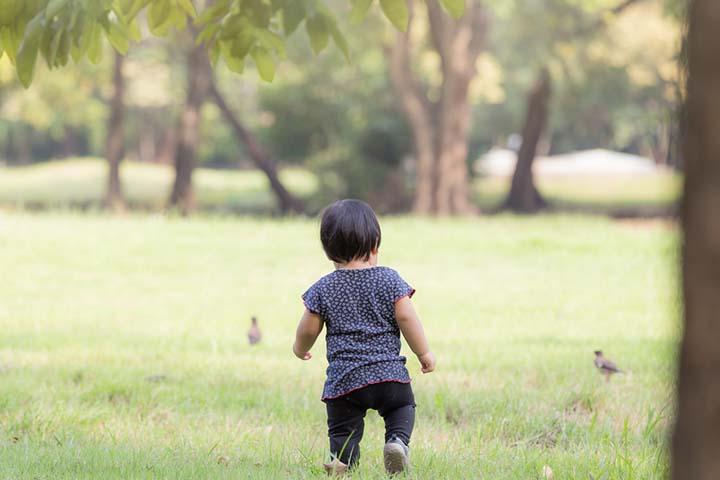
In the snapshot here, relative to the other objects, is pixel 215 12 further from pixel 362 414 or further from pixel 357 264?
pixel 362 414

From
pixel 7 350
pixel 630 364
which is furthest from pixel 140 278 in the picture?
pixel 630 364

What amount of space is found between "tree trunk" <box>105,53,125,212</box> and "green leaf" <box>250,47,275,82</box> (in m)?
22.7

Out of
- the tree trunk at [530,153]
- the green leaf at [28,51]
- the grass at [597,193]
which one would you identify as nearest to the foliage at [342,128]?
the tree trunk at [530,153]

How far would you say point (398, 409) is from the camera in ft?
14.3

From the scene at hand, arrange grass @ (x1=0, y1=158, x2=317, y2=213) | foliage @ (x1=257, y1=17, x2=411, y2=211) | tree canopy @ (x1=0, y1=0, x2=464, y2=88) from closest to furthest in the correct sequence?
tree canopy @ (x1=0, y1=0, x2=464, y2=88) → foliage @ (x1=257, y1=17, x2=411, y2=211) → grass @ (x1=0, y1=158, x2=317, y2=213)

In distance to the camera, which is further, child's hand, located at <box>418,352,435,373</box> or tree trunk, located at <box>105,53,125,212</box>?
tree trunk, located at <box>105,53,125,212</box>

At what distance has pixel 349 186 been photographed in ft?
102

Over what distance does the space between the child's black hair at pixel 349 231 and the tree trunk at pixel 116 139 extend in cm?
2345

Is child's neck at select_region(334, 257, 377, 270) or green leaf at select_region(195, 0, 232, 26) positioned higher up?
green leaf at select_region(195, 0, 232, 26)

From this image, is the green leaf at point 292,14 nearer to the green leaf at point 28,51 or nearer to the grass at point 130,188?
the green leaf at point 28,51

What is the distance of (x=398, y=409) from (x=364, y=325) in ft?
1.22

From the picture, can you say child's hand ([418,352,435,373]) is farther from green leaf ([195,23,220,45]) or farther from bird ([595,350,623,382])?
bird ([595,350,623,382])

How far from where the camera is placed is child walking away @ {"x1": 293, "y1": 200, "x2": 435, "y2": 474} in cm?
428

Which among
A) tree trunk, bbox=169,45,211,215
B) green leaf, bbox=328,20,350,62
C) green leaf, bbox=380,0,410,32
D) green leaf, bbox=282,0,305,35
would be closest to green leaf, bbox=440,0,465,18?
green leaf, bbox=380,0,410,32
